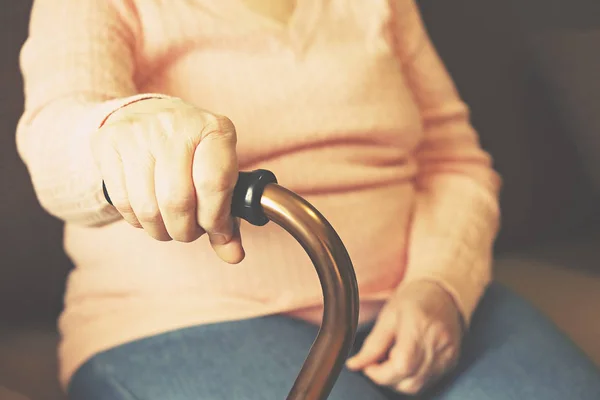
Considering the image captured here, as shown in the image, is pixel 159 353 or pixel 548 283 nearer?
pixel 159 353

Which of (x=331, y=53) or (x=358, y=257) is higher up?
(x=331, y=53)

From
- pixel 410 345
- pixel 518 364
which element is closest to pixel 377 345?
pixel 410 345

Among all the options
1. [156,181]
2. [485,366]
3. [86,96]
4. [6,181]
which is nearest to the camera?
[156,181]

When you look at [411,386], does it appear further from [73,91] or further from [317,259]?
[73,91]

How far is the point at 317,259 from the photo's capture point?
15.1 inches

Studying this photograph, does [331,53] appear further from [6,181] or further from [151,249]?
[6,181]

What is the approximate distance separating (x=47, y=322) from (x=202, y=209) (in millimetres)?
532

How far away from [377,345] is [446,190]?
0.26 metres

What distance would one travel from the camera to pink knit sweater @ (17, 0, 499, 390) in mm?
564

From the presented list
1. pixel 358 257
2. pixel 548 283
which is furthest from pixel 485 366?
pixel 548 283

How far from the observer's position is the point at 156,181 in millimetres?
386

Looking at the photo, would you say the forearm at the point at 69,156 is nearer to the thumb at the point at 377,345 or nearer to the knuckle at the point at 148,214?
the knuckle at the point at 148,214

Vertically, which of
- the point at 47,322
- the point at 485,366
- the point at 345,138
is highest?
the point at 345,138

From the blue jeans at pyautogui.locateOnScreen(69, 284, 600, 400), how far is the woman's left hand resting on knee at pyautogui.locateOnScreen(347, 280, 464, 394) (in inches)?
0.8
